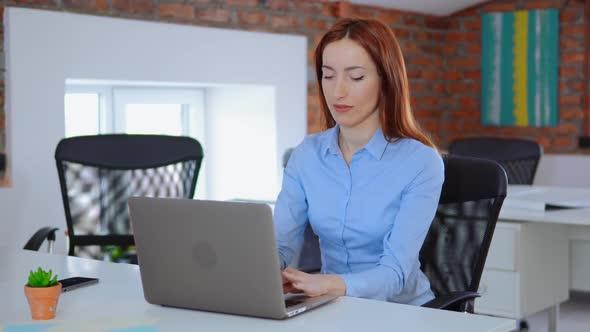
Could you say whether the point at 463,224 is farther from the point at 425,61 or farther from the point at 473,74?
the point at 473,74

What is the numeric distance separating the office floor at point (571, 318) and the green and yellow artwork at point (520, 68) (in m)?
1.88

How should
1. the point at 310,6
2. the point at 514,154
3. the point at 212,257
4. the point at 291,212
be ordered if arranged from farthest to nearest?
the point at 310,6, the point at 514,154, the point at 291,212, the point at 212,257

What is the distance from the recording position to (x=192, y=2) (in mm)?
4816

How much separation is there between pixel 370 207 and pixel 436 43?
467cm

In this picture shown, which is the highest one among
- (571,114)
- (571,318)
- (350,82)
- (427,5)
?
(427,5)

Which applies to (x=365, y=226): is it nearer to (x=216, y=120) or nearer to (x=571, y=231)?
(x=571, y=231)

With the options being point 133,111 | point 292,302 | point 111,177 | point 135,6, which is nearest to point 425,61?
point 133,111

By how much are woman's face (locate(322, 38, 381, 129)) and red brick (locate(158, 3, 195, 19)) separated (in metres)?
2.72

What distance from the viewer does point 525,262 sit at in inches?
125

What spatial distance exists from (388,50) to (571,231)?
5.22 ft

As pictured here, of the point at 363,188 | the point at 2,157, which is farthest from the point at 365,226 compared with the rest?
the point at 2,157

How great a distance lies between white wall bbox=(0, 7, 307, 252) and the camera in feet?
13.1

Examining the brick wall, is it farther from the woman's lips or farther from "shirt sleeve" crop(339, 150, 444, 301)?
"shirt sleeve" crop(339, 150, 444, 301)

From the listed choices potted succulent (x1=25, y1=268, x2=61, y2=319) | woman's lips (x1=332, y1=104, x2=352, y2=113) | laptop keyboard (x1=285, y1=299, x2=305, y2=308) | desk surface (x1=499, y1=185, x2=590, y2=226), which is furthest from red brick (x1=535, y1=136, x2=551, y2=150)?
potted succulent (x1=25, y1=268, x2=61, y2=319)
